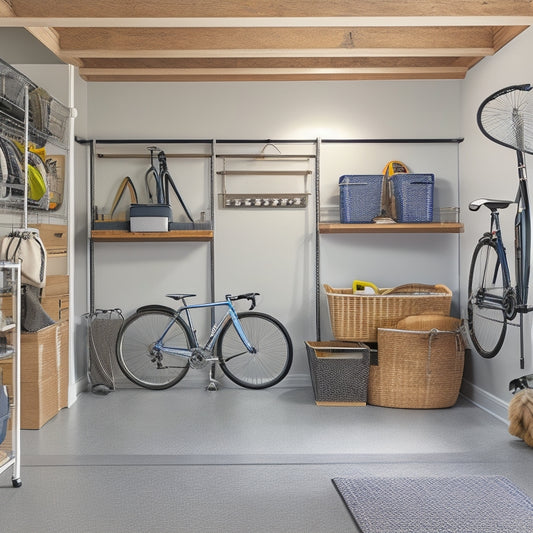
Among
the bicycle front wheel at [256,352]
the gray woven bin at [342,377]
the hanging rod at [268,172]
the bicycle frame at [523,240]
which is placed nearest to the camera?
the bicycle frame at [523,240]

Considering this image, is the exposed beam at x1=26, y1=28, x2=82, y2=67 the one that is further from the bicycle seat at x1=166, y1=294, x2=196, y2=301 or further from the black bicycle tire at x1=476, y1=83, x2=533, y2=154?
the black bicycle tire at x1=476, y1=83, x2=533, y2=154

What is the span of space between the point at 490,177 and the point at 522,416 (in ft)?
6.33

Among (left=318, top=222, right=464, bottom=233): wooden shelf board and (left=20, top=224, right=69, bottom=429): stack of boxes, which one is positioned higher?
(left=318, top=222, right=464, bottom=233): wooden shelf board

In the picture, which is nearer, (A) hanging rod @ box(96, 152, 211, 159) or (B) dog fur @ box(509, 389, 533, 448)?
(B) dog fur @ box(509, 389, 533, 448)

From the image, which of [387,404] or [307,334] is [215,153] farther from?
[387,404]

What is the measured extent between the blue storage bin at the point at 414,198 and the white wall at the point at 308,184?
429 mm

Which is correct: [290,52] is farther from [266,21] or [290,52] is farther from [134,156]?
[134,156]

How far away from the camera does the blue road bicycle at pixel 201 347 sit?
17.9ft

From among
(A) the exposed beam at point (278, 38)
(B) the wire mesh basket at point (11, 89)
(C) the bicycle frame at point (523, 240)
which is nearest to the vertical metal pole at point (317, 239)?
(A) the exposed beam at point (278, 38)

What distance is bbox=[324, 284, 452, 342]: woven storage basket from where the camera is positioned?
509cm

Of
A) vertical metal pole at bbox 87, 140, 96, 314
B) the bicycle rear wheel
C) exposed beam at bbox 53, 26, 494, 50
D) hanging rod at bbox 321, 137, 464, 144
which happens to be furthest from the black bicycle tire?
vertical metal pole at bbox 87, 140, 96, 314

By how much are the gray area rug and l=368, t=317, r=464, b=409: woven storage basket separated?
1551 mm

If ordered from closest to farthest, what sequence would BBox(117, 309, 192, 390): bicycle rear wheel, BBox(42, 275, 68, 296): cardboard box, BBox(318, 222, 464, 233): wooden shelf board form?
BBox(42, 275, 68, 296): cardboard box < BBox(318, 222, 464, 233): wooden shelf board < BBox(117, 309, 192, 390): bicycle rear wheel

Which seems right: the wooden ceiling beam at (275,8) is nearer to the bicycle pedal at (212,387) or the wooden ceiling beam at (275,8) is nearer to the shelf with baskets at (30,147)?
the shelf with baskets at (30,147)
